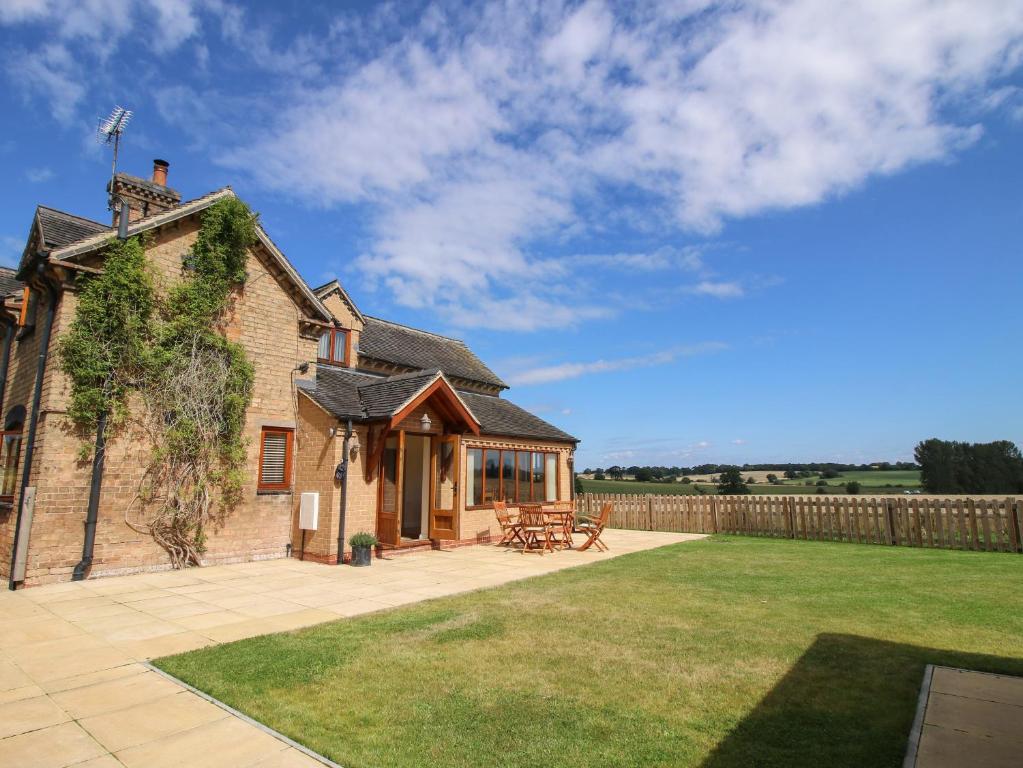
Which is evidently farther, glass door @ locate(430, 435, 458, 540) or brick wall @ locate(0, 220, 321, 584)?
glass door @ locate(430, 435, 458, 540)

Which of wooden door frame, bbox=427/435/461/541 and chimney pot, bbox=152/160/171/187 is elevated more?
chimney pot, bbox=152/160/171/187

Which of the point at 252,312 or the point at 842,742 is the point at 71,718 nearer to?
the point at 842,742

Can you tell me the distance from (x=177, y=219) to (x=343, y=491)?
689 cm

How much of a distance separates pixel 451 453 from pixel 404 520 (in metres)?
3.74

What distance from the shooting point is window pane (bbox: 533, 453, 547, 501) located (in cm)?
1866

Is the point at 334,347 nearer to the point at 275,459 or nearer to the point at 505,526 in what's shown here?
the point at 275,459

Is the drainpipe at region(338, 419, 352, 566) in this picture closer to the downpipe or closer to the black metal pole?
the downpipe

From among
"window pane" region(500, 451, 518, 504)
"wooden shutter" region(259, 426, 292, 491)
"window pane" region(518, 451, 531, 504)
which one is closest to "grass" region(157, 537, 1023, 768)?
"wooden shutter" region(259, 426, 292, 491)

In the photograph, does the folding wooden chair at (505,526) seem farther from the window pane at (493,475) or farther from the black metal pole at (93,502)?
the black metal pole at (93,502)

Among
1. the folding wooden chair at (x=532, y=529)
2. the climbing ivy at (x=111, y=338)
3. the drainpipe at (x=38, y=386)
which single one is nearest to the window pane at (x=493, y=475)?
the folding wooden chair at (x=532, y=529)

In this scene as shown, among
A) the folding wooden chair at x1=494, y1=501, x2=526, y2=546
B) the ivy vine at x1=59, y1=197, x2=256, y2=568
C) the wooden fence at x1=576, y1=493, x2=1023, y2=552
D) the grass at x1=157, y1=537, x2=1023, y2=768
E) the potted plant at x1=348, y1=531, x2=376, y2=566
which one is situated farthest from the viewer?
the folding wooden chair at x1=494, y1=501, x2=526, y2=546

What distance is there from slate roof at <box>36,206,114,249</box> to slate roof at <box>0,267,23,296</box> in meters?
3.10

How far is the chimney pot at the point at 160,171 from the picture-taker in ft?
48.1

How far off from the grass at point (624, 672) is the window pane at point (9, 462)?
327 inches
